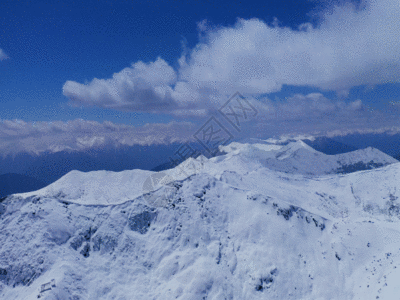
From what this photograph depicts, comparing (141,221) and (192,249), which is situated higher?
(141,221)

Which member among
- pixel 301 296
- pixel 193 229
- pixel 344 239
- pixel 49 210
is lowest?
pixel 301 296

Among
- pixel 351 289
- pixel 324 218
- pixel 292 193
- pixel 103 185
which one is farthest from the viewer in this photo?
pixel 103 185

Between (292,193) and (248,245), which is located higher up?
(292,193)

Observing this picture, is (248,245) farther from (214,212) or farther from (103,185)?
(103,185)

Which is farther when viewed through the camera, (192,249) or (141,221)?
(141,221)

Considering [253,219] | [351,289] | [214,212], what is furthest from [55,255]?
[351,289]

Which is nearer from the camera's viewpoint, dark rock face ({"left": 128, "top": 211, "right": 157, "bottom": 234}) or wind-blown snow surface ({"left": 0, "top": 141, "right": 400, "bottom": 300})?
wind-blown snow surface ({"left": 0, "top": 141, "right": 400, "bottom": 300})

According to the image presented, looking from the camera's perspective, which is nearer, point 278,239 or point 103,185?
point 278,239

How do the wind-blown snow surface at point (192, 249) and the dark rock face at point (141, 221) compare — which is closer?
the wind-blown snow surface at point (192, 249)
